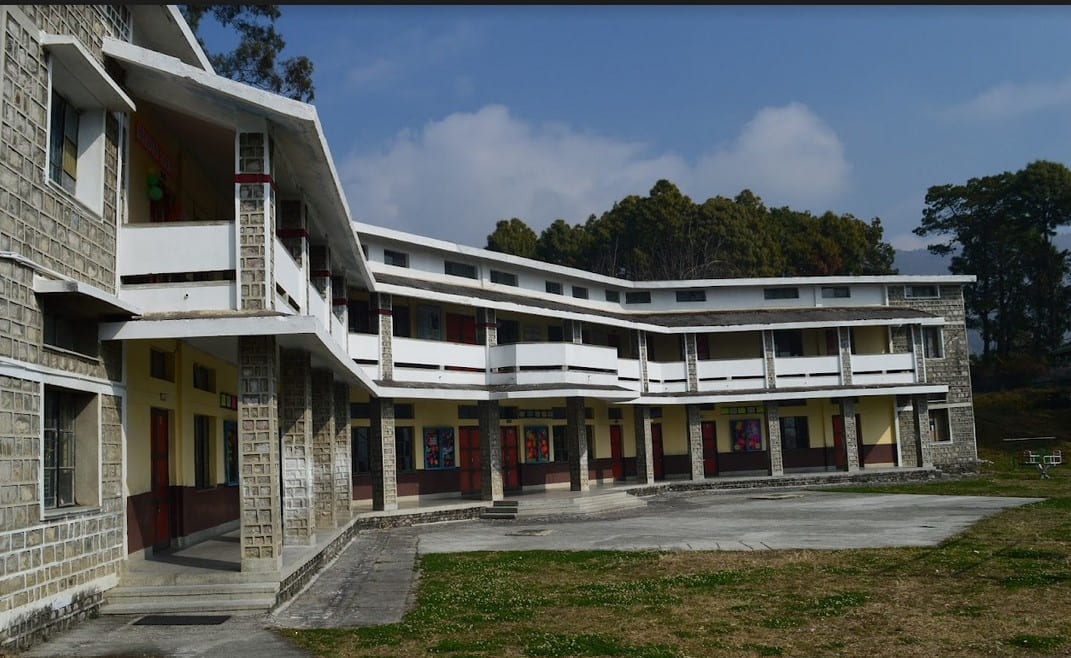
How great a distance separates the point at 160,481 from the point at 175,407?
121 cm

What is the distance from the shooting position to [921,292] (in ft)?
127

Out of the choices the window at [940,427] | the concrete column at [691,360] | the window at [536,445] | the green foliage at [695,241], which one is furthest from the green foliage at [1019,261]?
the window at [536,445]

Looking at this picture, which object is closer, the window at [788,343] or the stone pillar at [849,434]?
the stone pillar at [849,434]

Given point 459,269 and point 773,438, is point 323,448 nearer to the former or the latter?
point 459,269

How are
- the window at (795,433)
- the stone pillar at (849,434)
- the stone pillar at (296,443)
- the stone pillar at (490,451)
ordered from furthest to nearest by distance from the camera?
the window at (795,433) < the stone pillar at (849,434) < the stone pillar at (490,451) < the stone pillar at (296,443)

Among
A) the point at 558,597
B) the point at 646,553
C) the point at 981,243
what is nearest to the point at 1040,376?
the point at 981,243

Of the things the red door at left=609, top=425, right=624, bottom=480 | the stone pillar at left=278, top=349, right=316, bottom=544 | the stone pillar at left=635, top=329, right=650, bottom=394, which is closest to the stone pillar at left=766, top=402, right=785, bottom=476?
the stone pillar at left=635, top=329, right=650, bottom=394

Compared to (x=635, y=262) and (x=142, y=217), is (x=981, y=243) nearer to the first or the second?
(x=635, y=262)

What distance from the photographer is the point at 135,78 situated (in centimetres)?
1223

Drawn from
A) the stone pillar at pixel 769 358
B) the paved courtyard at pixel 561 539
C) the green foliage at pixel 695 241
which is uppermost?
the green foliage at pixel 695 241

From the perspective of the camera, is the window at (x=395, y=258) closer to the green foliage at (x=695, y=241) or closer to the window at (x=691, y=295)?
the window at (x=691, y=295)

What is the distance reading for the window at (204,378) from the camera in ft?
53.4

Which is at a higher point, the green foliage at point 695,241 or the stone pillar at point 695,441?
the green foliage at point 695,241

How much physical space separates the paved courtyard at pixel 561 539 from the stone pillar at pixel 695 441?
1.37 m
